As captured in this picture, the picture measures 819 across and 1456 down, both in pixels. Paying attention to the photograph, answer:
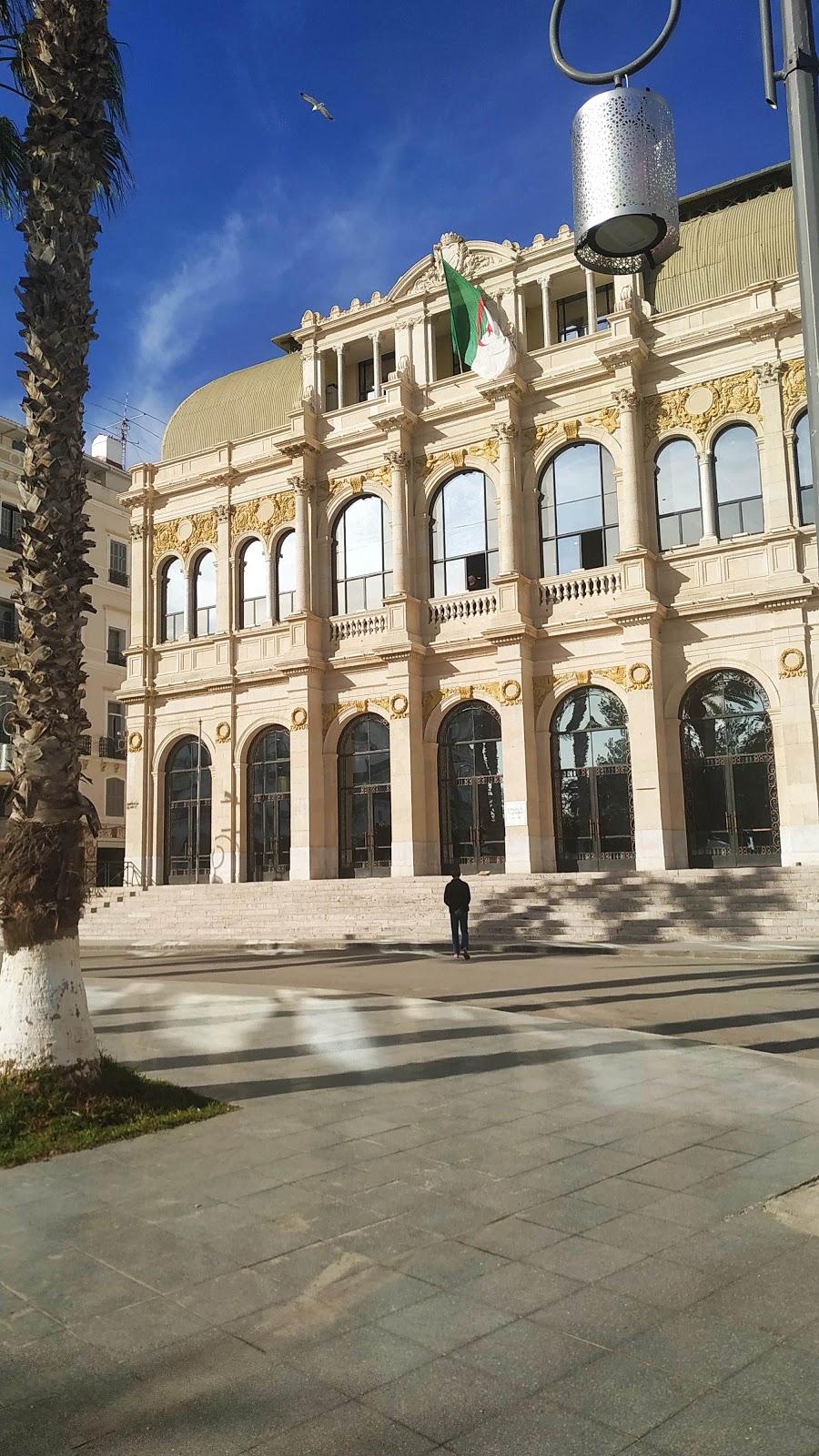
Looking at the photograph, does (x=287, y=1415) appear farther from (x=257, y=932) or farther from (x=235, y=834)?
(x=235, y=834)

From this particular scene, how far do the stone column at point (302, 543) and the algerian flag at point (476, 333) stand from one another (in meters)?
6.63

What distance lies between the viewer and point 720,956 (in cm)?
1741

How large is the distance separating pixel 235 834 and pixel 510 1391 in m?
29.4

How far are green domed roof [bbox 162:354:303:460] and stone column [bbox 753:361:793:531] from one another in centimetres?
1495

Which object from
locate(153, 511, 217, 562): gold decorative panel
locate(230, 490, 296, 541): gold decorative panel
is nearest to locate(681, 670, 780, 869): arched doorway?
locate(230, 490, 296, 541): gold decorative panel

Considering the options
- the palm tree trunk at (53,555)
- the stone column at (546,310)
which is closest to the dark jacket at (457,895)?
the palm tree trunk at (53,555)

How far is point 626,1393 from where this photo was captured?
335 cm

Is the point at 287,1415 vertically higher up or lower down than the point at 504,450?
lower down

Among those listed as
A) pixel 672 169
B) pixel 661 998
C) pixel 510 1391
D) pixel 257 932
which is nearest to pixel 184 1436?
pixel 510 1391

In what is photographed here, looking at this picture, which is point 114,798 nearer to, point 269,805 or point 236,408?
point 269,805

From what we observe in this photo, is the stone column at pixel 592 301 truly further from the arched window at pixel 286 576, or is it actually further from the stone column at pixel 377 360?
the arched window at pixel 286 576

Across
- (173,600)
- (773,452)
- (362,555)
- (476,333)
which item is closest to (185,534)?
(173,600)

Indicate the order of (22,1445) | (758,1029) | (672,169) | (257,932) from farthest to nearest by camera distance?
(257,932) < (758,1029) < (672,169) < (22,1445)

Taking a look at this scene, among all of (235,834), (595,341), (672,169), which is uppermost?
(595,341)
